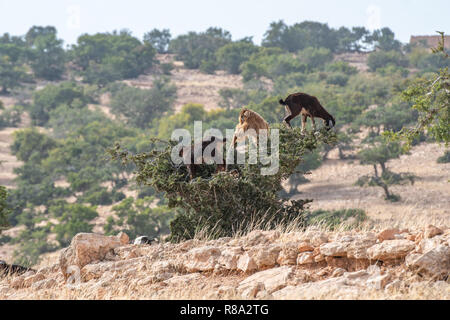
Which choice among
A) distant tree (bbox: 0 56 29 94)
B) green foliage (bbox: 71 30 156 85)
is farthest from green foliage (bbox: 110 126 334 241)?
green foliage (bbox: 71 30 156 85)

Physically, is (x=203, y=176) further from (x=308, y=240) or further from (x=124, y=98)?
(x=124, y=98)

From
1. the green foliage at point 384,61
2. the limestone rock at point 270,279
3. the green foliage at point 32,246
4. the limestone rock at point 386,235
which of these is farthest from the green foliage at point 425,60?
the limestone rock at point 270,279

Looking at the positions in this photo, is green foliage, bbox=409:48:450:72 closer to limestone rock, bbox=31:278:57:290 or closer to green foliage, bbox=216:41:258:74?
green foliage, bbox=216:41:258:74

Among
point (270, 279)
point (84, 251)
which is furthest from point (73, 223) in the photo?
point (270, 279)

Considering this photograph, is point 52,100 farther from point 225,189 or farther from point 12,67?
point 225,189

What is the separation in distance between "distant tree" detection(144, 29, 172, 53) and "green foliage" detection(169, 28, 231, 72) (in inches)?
128

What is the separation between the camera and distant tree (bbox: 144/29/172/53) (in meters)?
96.3

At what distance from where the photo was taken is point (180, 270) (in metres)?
7.25

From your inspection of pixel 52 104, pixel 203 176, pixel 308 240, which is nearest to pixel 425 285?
pixel 308 240

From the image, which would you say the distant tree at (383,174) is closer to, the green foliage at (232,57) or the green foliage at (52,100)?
the green foliage at (52,100)

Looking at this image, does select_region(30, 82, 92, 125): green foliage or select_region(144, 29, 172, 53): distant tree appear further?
select_region(144, 29, 172, 53): distant tree

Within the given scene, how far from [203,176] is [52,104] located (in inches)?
2174

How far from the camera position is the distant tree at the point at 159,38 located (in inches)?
3793

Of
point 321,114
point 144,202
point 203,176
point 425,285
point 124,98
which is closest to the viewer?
point 425,285
